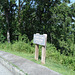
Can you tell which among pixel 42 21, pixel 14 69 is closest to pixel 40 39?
pixel 14 69

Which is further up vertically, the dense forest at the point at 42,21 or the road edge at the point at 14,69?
the dense forest at the point at 42,21

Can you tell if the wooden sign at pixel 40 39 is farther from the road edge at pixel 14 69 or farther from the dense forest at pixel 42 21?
the dense forest at pixel 42 21

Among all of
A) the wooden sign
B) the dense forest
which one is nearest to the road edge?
the wooden sign

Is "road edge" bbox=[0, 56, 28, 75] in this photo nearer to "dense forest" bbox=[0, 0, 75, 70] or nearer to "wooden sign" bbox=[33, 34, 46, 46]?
"wooden sign" bbox=[33, 34, 46, 46]

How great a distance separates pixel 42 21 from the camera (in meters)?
16.7

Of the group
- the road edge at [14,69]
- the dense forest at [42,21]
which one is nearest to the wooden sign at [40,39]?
the road edge at [14,69]

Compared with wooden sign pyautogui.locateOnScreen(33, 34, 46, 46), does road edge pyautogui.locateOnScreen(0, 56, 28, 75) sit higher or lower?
A: lower

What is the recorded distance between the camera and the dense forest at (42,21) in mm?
13836

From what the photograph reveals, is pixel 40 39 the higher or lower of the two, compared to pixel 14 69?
higher

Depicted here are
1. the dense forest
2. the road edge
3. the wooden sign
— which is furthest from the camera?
the dense forest

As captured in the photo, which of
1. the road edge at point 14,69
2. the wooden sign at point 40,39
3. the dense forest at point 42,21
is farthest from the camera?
the dense forest at point 42,21

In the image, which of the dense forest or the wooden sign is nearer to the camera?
the wooden sign

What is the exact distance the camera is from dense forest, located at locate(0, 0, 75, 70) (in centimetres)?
1384

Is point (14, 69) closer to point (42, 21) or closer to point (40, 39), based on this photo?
point (40, 39)
